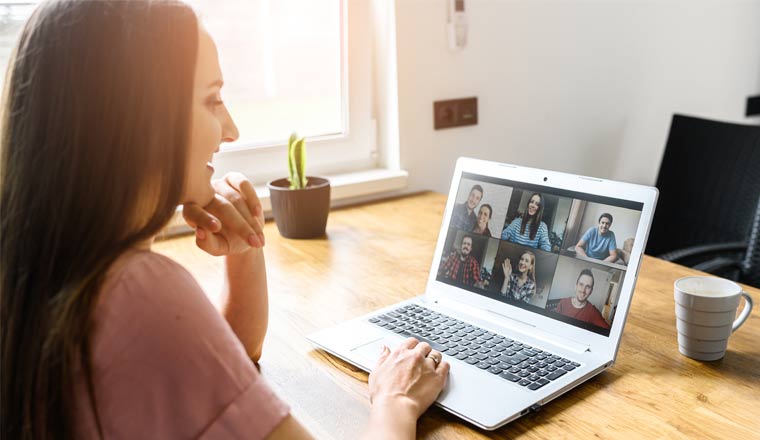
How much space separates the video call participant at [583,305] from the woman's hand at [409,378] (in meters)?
0.20

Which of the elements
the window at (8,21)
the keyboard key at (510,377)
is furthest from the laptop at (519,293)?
the window at (8,21)

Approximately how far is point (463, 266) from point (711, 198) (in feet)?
4.06

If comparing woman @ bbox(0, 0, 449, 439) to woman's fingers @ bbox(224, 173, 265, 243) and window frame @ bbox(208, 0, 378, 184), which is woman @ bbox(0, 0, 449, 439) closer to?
woman's fingers @ bbox(224, 173, 265, 243)

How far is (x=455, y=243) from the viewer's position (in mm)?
1151

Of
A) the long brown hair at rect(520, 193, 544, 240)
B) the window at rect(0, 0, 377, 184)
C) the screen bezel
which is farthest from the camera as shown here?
the window at rect(0, 0, 377, 184)

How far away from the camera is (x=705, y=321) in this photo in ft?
3.14

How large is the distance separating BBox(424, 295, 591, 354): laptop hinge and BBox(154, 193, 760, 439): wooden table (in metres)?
0.06

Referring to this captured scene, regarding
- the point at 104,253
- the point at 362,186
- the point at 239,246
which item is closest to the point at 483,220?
the point at 239,246

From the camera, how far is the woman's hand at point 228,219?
0.91m

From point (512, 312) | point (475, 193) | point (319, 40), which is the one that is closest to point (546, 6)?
point (319, 40)

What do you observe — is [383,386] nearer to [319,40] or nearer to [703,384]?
[703,384]

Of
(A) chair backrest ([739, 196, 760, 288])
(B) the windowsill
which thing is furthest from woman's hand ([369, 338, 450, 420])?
(A) chair backrest ([739, 196, 760, 288])

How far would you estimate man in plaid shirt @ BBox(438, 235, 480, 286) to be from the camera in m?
1.12

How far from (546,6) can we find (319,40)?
0.71m
